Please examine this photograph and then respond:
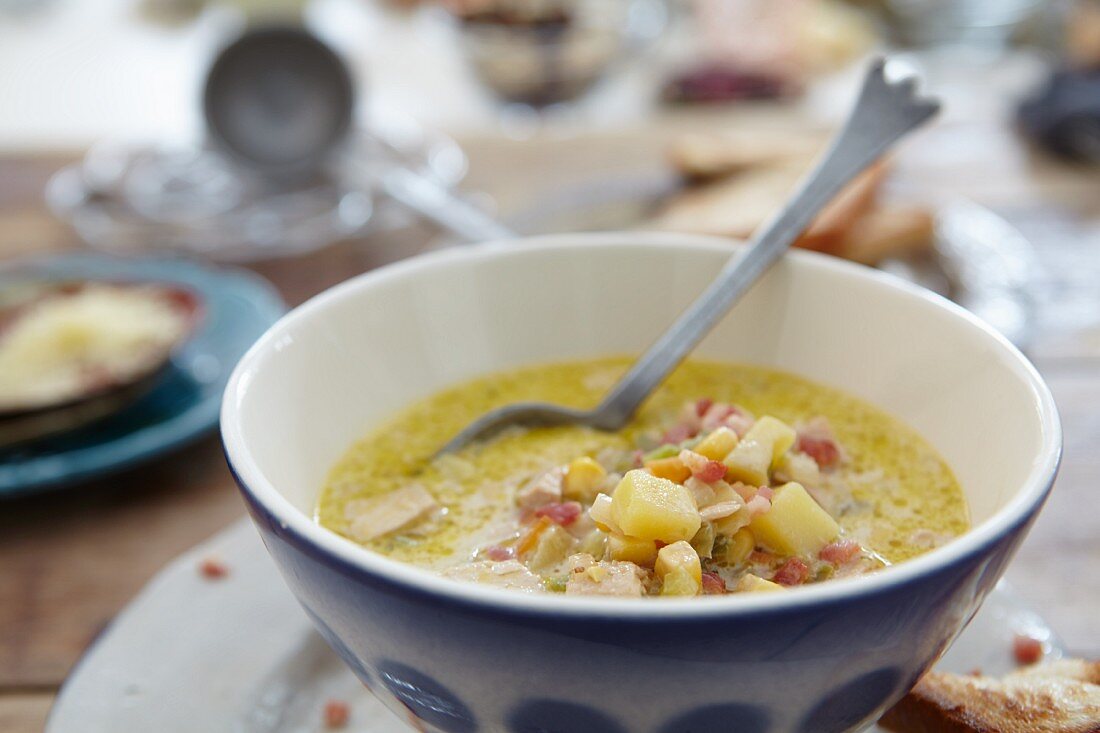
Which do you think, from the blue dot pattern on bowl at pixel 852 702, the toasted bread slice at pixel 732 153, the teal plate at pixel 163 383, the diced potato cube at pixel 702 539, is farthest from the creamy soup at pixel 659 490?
the toasted bread slice at pixel 732 153

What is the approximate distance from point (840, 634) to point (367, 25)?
7681 mm

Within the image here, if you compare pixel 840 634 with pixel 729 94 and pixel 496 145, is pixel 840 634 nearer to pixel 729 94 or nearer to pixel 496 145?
pixel 496 145

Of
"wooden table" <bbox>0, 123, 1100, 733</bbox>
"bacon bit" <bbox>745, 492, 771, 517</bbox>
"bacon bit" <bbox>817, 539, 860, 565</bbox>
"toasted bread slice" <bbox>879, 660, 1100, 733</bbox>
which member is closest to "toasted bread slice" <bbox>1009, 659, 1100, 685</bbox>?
"toasted bread slice" <bbox>879, 660, 1100, 733</bbox>

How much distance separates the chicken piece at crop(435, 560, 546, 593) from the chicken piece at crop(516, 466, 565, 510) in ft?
0.37

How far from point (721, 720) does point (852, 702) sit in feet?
0.44

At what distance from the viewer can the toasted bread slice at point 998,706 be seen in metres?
1.19

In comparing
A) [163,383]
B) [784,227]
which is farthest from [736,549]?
[163,383]

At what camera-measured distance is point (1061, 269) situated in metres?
2.66

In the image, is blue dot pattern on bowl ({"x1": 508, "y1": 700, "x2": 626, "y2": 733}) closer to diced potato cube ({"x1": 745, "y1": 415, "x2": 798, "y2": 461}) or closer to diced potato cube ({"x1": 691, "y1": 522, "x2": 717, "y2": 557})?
diced potato cube ({"x1": 691, "y1": 522, "x2": 717, "y2": 557})

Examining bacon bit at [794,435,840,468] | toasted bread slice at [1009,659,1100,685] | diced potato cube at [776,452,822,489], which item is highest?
diced potato cube at [776,452,822,489]

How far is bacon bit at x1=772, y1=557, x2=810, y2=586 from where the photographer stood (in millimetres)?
1096

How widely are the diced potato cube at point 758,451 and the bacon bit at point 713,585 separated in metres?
0.16

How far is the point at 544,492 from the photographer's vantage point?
1269mm

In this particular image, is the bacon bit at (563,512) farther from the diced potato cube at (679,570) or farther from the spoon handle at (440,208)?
the spoon handle at (440,208)
